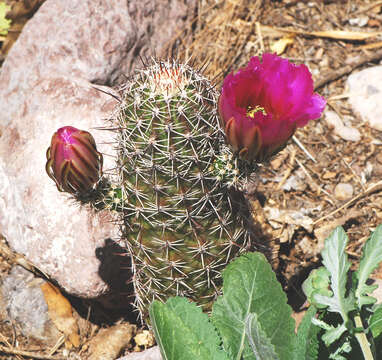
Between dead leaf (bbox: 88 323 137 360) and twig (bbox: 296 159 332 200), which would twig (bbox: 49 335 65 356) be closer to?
dead leaf (bbox: 88 323 137 360)

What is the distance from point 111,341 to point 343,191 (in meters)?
1.55

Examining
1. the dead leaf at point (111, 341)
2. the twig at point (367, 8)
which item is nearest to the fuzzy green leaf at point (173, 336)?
the dead leaf at point (111, 341)

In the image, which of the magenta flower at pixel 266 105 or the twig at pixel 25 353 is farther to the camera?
the twig at pixel 25 353

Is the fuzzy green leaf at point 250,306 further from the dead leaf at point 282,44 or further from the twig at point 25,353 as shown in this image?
the dead leaf at point 282,44

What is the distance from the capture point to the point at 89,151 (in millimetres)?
1862

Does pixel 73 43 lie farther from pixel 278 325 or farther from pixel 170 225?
pixel 278 325

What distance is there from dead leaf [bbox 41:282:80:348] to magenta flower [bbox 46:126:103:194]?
3.54ft

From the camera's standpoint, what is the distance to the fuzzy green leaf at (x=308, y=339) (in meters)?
1.91

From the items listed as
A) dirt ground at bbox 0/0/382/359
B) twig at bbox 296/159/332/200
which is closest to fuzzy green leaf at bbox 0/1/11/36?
dirt ground at bbox 0/0/382/359

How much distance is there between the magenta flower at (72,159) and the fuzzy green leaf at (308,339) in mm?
942

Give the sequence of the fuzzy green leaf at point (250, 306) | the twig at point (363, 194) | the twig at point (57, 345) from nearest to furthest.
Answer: the fuzzy green leaf at point (250, 306), the twig at point (57, 345), the twig at point (363, 194)

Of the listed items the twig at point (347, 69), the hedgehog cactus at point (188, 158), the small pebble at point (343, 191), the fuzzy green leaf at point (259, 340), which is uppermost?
the hedgehog cactus at point (188, 158)

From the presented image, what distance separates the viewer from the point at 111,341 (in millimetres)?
2654

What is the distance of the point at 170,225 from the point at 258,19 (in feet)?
7.78
